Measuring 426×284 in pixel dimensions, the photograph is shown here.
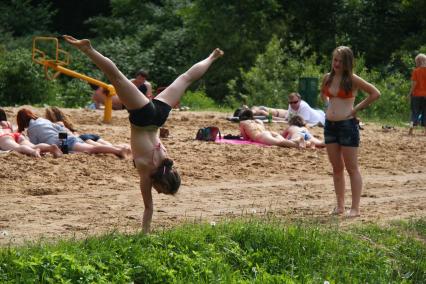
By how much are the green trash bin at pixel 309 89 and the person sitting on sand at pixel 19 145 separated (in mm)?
9442

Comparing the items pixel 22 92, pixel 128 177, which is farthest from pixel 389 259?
pixel 22 92

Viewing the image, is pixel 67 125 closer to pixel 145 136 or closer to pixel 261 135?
pixel 261 135

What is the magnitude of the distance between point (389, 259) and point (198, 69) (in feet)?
7.46

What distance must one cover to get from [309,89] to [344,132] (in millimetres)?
12062

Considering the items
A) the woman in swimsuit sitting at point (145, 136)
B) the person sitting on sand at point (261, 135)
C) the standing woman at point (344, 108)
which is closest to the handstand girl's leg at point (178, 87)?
the woman in swimsuit sitting at point (145, 136)

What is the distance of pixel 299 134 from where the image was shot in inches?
587

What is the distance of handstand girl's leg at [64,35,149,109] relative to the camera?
7.52m

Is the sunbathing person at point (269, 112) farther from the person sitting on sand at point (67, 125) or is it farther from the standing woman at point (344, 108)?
the standing woman at point (344, 108)

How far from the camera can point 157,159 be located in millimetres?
7574

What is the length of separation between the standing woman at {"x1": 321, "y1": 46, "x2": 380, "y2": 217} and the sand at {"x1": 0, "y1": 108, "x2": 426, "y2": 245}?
1.92 ft

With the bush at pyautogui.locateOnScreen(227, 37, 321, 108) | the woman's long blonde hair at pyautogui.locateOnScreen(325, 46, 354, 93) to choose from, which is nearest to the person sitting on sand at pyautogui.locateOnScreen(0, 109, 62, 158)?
the woman's long blonde hair at pyautogui.locateOnScreen(325, 46, 354, 93)

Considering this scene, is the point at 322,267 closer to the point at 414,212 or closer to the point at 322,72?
the point at 414,212

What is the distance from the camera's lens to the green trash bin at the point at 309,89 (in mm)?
21016

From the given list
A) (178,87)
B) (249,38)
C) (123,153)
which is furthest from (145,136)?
(249,38)
